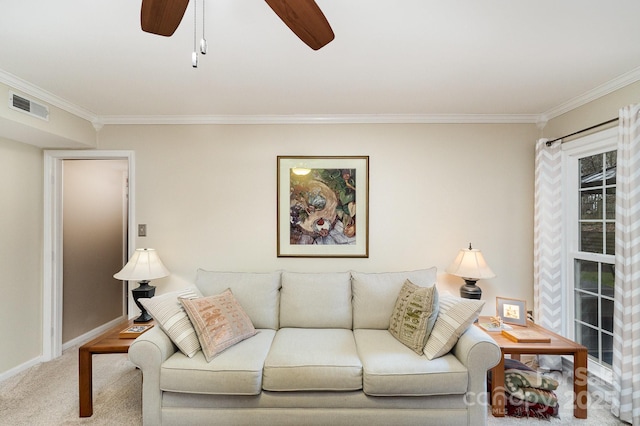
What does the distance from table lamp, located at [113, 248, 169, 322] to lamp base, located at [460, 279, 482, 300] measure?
2.66 meters

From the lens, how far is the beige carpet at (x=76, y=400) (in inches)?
82.9

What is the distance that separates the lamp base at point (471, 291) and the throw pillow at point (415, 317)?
0.63 meters

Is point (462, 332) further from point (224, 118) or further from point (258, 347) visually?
point (224, 118)

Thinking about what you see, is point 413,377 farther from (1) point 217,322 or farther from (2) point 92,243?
(2) point 92,243

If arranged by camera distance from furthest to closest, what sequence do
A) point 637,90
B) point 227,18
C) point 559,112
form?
point 559,112, point 637,90, point 227,18

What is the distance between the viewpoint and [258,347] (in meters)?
2.19

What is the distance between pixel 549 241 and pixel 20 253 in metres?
4.78

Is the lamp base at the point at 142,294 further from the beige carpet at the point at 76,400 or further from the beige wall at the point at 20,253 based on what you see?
the beige wall at the point at 20,253

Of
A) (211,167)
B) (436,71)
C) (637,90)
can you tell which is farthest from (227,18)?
(637,90)

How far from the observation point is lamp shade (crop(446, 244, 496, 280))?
8.83 feet

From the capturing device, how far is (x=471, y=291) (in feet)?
8.98

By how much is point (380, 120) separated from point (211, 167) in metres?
1.73

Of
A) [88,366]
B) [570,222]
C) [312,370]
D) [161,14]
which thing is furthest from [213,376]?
[570,222]

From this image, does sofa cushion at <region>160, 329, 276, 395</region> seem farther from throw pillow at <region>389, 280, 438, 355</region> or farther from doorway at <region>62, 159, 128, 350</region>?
doorway at <region>62, 159, 128, 350</region>
